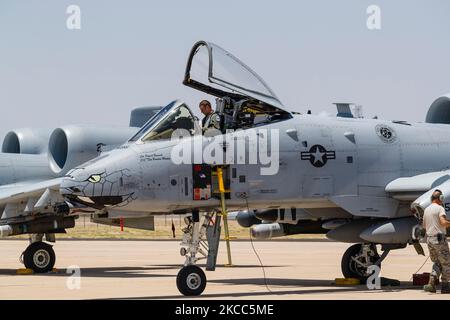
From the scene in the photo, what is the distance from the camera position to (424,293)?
49.2 feet

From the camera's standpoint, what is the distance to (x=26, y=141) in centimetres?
2502

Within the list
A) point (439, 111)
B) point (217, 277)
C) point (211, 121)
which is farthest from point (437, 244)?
point (217, 277)

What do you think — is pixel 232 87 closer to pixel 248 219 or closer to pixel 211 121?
pixel 211 121

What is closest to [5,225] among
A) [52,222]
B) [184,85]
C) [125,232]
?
[52,222]

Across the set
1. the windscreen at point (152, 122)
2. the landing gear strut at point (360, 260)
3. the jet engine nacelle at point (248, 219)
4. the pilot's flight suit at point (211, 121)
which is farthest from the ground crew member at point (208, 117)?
the jet engine nacelle at point (248, 219)

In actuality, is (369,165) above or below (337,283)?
above

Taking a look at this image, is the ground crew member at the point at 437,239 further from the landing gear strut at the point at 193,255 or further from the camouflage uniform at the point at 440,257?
the landing gear strut at the point at 193,255

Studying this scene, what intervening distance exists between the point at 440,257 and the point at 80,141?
34.1 ft

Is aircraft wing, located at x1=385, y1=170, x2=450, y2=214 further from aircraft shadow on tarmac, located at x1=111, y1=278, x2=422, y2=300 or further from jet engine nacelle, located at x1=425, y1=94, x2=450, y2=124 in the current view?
jet engine nacelle, located at x1=425, y1=94, x2=450, y2=124

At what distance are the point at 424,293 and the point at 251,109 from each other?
3.84 metres

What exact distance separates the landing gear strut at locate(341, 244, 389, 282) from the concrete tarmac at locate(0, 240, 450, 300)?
1.49 ft

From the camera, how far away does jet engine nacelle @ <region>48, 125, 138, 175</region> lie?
2275 cm

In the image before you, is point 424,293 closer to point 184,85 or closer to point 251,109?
point 251,109

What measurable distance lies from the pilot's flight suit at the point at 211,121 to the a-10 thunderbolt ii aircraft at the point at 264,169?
0.10 meters
